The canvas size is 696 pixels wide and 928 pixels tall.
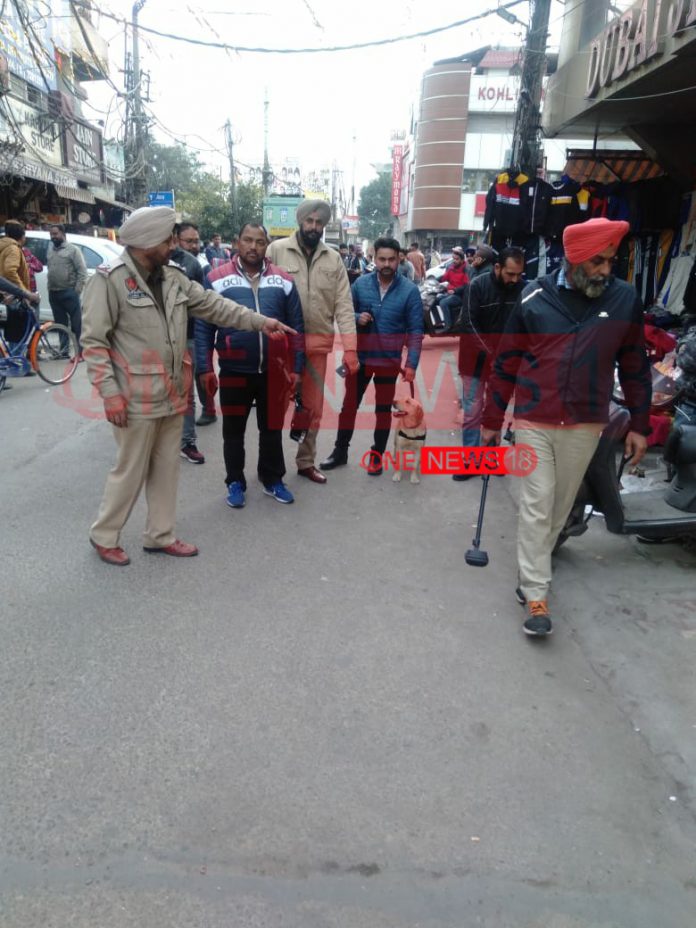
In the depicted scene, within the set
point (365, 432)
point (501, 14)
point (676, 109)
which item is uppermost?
point (501, 14)

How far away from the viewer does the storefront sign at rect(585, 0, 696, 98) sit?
4.94m

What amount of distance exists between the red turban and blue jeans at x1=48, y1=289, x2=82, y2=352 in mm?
8269

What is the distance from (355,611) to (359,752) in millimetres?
1095

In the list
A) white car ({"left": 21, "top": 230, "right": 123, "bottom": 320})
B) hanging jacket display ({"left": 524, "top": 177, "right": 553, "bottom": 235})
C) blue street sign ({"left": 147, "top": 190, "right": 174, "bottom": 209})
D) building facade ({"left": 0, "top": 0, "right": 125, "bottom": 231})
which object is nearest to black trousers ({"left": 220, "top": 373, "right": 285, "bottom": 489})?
hanging jacket display ({"left": 524, "top": 177, "right": 553, "bottom": 235})

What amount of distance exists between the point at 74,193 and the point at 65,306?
41.1ft

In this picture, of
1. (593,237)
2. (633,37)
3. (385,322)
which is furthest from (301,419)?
(633,37)

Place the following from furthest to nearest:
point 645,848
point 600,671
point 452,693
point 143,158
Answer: point 143,158 → point 600,671 → point 452,693 → point 645,848

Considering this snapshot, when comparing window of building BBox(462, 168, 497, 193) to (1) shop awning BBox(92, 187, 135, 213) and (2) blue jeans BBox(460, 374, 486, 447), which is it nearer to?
(1) shop awning BBox(92, 187, 135, 213)

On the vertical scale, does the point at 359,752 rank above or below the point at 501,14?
below

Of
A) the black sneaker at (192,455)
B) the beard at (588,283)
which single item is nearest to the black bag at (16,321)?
the black sneaker at (192,455)

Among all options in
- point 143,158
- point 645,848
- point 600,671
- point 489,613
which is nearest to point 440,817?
point 645,848

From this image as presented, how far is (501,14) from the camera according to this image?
7.80m

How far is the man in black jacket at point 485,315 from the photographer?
17.5 ft

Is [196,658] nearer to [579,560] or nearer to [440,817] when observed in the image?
[440,817]
